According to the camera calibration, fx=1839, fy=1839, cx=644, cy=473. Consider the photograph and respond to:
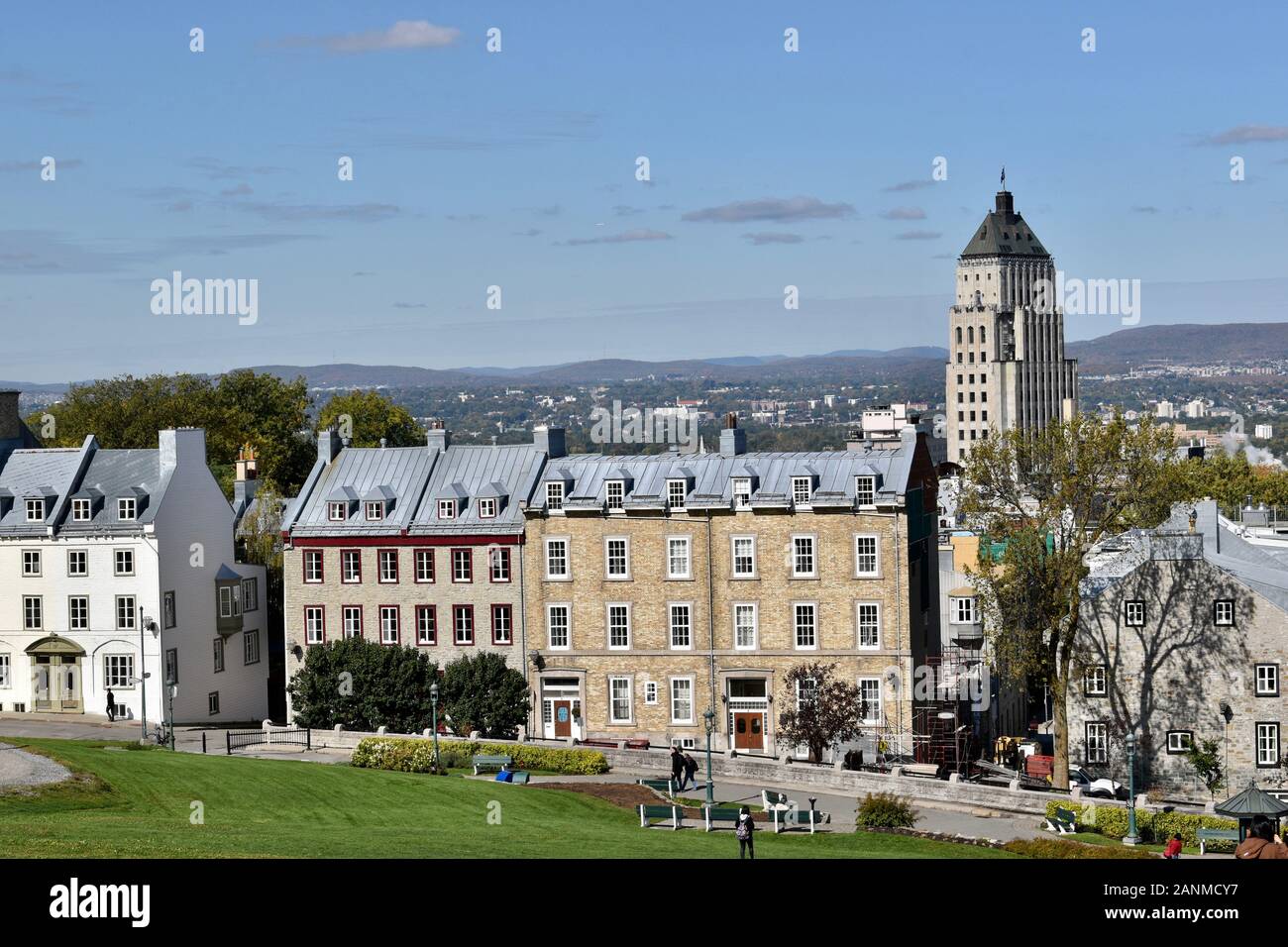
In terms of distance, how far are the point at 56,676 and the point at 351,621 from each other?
12.1m

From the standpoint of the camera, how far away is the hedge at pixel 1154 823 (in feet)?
181

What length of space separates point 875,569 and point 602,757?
13.6 meters

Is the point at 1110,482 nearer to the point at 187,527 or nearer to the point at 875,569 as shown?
the point at 875,569

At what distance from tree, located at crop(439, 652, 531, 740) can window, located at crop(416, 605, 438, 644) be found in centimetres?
244

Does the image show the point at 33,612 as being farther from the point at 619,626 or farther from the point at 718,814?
the point at 718,814

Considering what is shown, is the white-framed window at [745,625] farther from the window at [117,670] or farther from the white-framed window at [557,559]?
the window at [117,670]

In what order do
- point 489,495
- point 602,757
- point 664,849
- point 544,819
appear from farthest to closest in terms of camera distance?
point 489,495
point 602,757
point 544,819
point 664,849

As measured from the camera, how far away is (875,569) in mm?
70125

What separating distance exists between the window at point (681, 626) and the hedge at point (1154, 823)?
19.3 m

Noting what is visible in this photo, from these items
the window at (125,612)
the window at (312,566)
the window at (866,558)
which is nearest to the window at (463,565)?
the window at (312,566)

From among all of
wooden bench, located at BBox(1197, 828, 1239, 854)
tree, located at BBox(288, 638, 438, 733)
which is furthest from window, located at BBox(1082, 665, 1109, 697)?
tree, located at BBox(288, 638, 438, 733)

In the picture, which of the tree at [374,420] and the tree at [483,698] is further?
the tree at [374,420]

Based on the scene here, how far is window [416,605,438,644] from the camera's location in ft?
245
